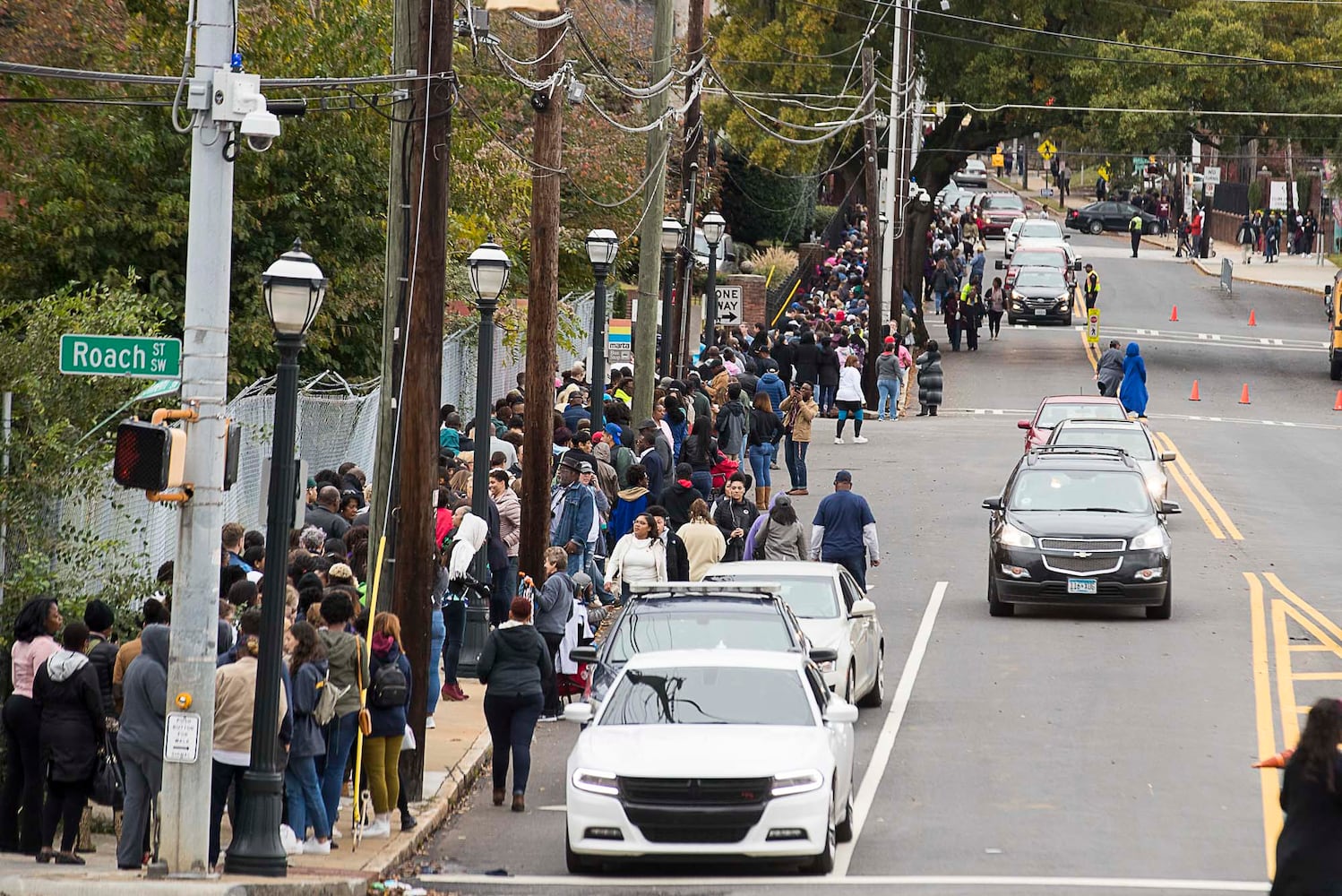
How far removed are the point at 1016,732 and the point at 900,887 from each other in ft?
15.1

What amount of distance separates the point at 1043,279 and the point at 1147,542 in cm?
3970

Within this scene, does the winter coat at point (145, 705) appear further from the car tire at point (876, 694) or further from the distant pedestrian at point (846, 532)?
the distant pedestrian at point (846, 532)

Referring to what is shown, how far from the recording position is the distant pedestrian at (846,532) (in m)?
20.3

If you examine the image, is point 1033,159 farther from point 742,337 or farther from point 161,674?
point 161,674

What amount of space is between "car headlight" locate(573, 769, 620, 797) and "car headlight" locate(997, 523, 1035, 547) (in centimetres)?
1005

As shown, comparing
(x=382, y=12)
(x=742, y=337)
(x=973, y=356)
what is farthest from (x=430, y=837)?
(x=973, y=356)

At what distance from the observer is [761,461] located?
1109 inches

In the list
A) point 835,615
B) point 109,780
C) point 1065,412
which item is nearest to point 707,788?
point 109,780

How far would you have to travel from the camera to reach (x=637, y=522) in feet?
59.9

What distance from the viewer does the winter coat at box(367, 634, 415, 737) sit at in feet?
41.7

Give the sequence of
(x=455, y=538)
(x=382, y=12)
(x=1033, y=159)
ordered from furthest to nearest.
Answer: (x=1033, y=159), (x=382, y=12), (x=455, y=538)

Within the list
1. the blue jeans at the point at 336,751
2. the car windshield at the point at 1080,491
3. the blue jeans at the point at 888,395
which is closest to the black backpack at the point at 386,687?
the blue jeans at the point at 336,751

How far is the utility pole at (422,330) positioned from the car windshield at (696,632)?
1.60 m

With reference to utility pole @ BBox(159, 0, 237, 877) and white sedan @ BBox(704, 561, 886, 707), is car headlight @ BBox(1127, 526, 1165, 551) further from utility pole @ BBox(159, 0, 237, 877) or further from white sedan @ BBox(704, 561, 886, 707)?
utility pole @ BBox(159, 0, 237, 877)
